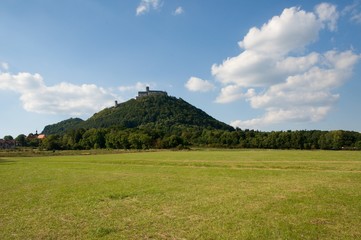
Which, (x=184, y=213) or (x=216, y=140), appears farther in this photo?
(x=216, y=140)

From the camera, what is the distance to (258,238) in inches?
429

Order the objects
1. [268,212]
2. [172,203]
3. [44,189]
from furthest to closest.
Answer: [44,189], [172,203], [268,212]

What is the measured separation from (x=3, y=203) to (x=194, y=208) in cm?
1124

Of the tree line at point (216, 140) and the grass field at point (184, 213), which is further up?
the tree line at point (216, 140)

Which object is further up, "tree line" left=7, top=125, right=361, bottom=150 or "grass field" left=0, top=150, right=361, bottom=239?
"tree line" left=7, top=125, right=361, bottom=150

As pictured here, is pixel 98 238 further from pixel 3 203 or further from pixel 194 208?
pixel 3 203

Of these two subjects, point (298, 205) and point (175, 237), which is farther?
point (298, 205)

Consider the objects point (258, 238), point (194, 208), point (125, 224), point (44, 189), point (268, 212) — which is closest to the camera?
A: point (258, 238)

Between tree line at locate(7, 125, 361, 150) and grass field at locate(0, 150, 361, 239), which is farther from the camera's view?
tree line at locate(7, 125, 361, 150)

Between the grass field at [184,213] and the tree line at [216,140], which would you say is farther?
the tree line at [216,140]

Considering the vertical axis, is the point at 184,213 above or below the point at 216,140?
below

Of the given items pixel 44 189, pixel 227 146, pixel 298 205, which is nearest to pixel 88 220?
pixel 298 205

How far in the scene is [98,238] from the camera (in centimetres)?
1105

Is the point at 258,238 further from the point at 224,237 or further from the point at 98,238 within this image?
the point at 98,238
